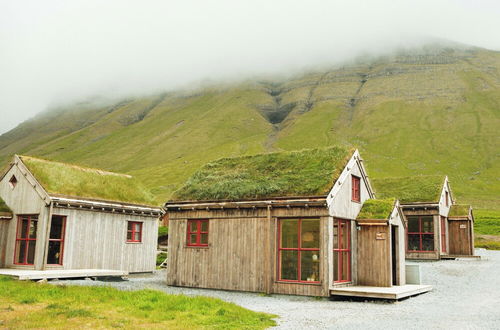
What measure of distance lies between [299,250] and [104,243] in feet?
38.8

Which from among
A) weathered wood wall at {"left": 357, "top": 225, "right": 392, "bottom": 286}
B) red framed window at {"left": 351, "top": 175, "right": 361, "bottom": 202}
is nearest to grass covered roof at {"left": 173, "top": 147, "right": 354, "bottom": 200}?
red framed window at {"left": 351, "top": 175, "right": 361, "bottom": 202}

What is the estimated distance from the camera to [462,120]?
477ft

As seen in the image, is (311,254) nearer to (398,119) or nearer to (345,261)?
(345,261)

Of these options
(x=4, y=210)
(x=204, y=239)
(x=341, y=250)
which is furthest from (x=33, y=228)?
(x=341, y=250)

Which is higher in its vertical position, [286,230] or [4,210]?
[4,210]

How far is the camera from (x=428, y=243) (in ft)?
115

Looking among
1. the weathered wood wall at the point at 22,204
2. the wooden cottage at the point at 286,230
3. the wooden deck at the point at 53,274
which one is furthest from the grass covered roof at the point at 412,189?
the weathered wood wall at the point at 22,204

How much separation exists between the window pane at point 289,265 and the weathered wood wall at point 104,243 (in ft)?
35.4

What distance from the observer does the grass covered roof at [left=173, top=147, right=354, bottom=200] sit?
20266mm

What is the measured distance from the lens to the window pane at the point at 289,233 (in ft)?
65.0

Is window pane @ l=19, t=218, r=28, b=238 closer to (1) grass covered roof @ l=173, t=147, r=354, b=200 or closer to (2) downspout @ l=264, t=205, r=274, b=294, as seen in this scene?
(1) grass covered roof @ l=173, t=147, r=354, b=200

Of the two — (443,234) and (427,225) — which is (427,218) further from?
(443,234)

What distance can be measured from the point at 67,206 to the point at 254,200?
10.1 m

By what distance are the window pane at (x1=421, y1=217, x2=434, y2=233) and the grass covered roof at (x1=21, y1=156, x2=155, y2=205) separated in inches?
821
